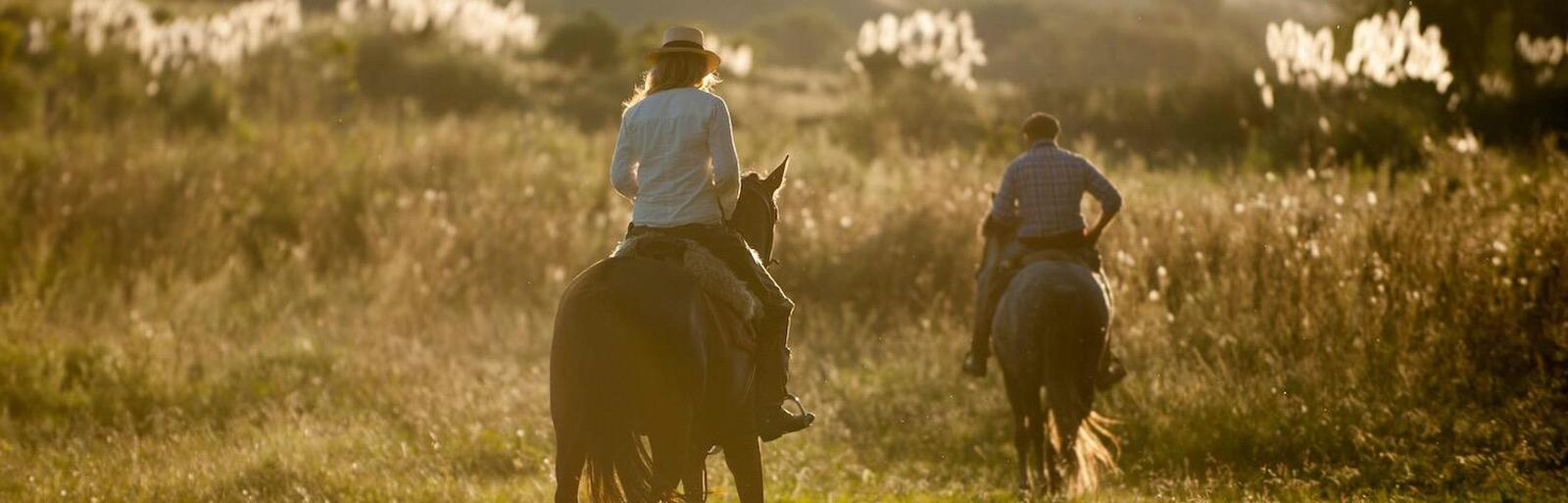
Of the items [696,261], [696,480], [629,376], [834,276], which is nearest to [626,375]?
[629,376]

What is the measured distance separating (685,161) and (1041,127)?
9.81 ft

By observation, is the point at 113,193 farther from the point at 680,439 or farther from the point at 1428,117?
the point at 1428,117

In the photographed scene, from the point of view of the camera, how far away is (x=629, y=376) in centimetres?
571

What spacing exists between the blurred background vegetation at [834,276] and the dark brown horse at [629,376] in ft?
8.66

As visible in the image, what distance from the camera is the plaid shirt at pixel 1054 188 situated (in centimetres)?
855

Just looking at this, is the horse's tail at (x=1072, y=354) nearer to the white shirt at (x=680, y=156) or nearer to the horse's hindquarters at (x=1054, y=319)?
the horse's hindquarters at (x=1054, y=319)

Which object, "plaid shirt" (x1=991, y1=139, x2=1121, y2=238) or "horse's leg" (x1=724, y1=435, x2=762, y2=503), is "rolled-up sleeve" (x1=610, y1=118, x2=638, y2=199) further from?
"plaid shirt" (x1=991, y1=139, x2=1121, y2=238)

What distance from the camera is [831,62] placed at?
152ft

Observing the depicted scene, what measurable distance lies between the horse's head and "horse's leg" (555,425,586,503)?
1521 mm

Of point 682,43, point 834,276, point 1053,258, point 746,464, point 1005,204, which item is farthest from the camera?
point 834,276

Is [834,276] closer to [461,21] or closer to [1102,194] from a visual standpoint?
[1102,194]

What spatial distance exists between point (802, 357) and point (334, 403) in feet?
13.1

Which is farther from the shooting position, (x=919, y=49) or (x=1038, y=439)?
(x=919, y=49)

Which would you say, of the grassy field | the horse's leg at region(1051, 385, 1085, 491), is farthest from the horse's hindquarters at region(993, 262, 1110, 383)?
the grassy field
